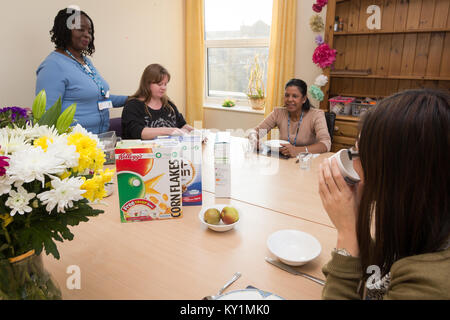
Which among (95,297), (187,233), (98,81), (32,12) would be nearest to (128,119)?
(98,81)

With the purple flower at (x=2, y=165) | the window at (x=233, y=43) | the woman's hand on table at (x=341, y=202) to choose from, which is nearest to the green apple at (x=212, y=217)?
the woman's hand on table at (x=341, y=202)

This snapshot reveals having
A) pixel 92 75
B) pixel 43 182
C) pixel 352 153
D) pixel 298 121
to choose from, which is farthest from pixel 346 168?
pixel 92 75

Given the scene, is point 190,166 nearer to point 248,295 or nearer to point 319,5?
point 248,295

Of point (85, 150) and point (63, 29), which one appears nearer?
point (85, 150)

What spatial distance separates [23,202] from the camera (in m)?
0.61

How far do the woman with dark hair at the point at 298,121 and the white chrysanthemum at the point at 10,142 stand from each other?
1.99 metres

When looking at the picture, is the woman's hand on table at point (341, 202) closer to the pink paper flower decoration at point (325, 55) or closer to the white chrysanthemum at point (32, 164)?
the white chrysanthemum at point (32, 164)

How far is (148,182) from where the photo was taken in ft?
4.01

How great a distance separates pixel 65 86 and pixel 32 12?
0.99 m

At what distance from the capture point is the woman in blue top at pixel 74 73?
2176mm

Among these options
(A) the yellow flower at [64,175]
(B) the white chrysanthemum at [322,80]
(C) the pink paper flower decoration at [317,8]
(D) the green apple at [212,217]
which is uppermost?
(C) the pink paper flower decoration at [317,8]

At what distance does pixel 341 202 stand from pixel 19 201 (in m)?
0.80

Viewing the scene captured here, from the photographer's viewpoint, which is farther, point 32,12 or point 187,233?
point 32,12
